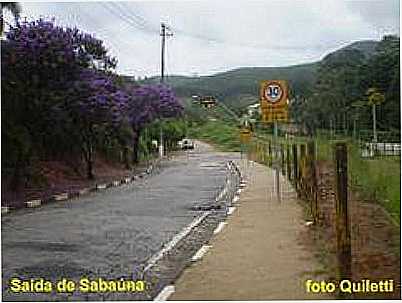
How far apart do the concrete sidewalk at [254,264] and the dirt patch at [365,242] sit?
16cm

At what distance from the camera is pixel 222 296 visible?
218 inches

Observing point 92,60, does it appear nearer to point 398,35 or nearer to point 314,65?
point 314,65

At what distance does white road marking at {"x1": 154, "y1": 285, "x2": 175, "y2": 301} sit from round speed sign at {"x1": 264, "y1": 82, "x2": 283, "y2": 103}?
3.34m

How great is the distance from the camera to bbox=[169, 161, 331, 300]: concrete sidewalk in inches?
223

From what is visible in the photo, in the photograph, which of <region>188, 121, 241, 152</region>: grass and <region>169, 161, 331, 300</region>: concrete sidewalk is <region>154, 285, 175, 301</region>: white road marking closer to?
<region>169, 161, 331, 300</region>: concrete sidewalk

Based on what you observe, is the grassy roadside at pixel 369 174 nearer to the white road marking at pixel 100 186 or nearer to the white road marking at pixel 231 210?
the white road marking at pixel 231 210

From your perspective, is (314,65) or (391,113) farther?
(314,65)

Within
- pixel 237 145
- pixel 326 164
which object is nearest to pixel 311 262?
pixel 326 164

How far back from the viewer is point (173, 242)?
9.58m

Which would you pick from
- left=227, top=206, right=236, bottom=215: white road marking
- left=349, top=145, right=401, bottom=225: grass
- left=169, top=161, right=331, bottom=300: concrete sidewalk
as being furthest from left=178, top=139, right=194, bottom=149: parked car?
left=169, top=161, right=331, bottom=300: concrete sidewalk

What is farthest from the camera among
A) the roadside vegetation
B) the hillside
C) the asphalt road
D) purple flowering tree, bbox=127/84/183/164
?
purple flowering tree, bbox=127/84/183/164

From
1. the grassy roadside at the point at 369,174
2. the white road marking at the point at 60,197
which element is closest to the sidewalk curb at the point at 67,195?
the white road marking at the point at 60,197

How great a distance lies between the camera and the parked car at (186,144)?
49.4 m

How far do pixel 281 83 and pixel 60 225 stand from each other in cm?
415
